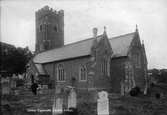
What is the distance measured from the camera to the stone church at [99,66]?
917 inches

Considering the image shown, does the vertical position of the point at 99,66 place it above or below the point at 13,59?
below

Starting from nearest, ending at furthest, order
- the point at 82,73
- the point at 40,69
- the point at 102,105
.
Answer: the point at 102,105, the point at 82,73, the point at 40,69

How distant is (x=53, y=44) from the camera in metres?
43.0

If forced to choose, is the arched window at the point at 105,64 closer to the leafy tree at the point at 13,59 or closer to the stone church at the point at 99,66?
the stone church at the point at 99,66

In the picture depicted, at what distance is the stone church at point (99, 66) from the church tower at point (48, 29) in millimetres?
10767

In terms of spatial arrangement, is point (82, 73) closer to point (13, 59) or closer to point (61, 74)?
point (61, 74)

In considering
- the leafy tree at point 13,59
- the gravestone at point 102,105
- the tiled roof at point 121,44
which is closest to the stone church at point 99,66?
the tiled roof at point 121,44

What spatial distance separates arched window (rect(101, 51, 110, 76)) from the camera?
24.4m

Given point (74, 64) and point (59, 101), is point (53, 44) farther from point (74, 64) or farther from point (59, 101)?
point (59, 101)

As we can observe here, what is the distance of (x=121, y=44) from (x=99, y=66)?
21.2 ft

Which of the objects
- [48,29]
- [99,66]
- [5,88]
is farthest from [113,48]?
[48,29]

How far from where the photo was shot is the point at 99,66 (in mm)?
23594

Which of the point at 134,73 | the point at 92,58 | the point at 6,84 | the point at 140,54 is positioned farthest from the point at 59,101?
the point at 140,54

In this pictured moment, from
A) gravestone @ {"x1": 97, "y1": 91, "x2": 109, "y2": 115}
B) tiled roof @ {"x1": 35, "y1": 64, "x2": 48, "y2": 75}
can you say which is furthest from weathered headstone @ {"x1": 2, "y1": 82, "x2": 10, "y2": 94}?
gravestone @ {"x1": 97, "y1": 91, "x2": 109, "y2": 115}
